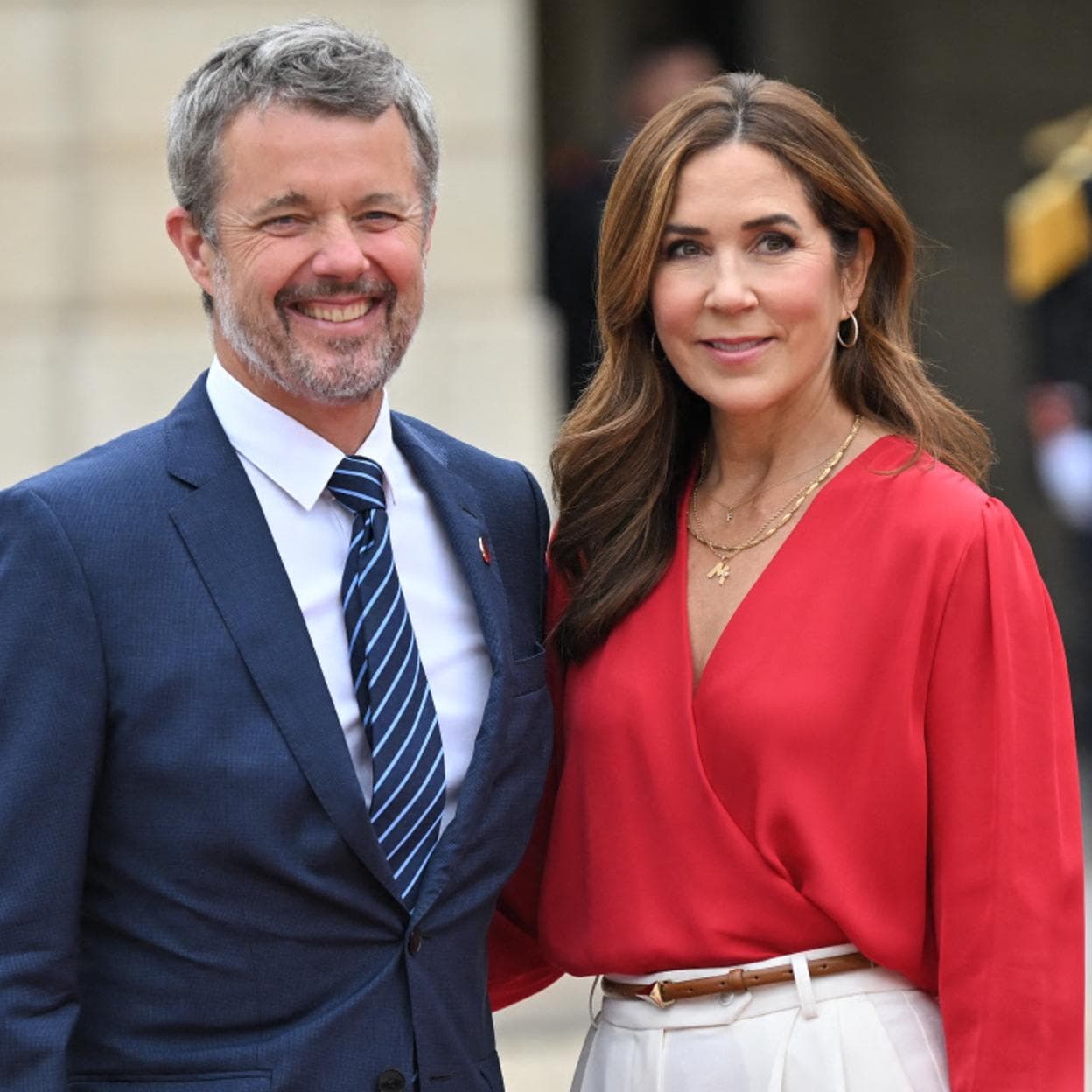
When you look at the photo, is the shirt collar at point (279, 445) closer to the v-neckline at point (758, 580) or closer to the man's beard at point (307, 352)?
the man's beard at point (307, 352)

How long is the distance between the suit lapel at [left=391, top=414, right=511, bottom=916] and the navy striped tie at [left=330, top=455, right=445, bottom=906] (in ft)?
0.09

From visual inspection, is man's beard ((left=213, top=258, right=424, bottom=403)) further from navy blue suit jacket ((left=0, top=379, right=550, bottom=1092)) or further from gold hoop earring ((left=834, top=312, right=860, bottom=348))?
gold hoop earring ((left=834, top=312, right=860, bottom=348))

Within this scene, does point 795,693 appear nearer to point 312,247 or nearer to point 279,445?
point 279,445

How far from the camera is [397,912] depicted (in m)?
3.03

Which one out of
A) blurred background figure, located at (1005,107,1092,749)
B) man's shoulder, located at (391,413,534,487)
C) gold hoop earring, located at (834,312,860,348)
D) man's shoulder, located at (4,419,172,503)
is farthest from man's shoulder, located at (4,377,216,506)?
blurred background figure, located at (1005,107,1092,749)

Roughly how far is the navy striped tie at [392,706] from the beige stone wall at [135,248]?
4.10 meters

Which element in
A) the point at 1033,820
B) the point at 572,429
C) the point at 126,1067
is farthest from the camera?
the point at 572,429

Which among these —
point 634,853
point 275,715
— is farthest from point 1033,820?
point 275,715

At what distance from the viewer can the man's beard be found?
3.09 metres

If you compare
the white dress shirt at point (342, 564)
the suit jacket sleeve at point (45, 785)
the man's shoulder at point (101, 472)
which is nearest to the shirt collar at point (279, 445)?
the white dress shirt at point (342, 564)

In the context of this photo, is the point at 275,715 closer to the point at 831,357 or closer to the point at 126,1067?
the point at 126,1067

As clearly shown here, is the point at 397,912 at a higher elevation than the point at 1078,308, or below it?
below

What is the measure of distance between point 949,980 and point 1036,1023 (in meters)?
0.13

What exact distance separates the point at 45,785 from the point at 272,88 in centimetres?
98
